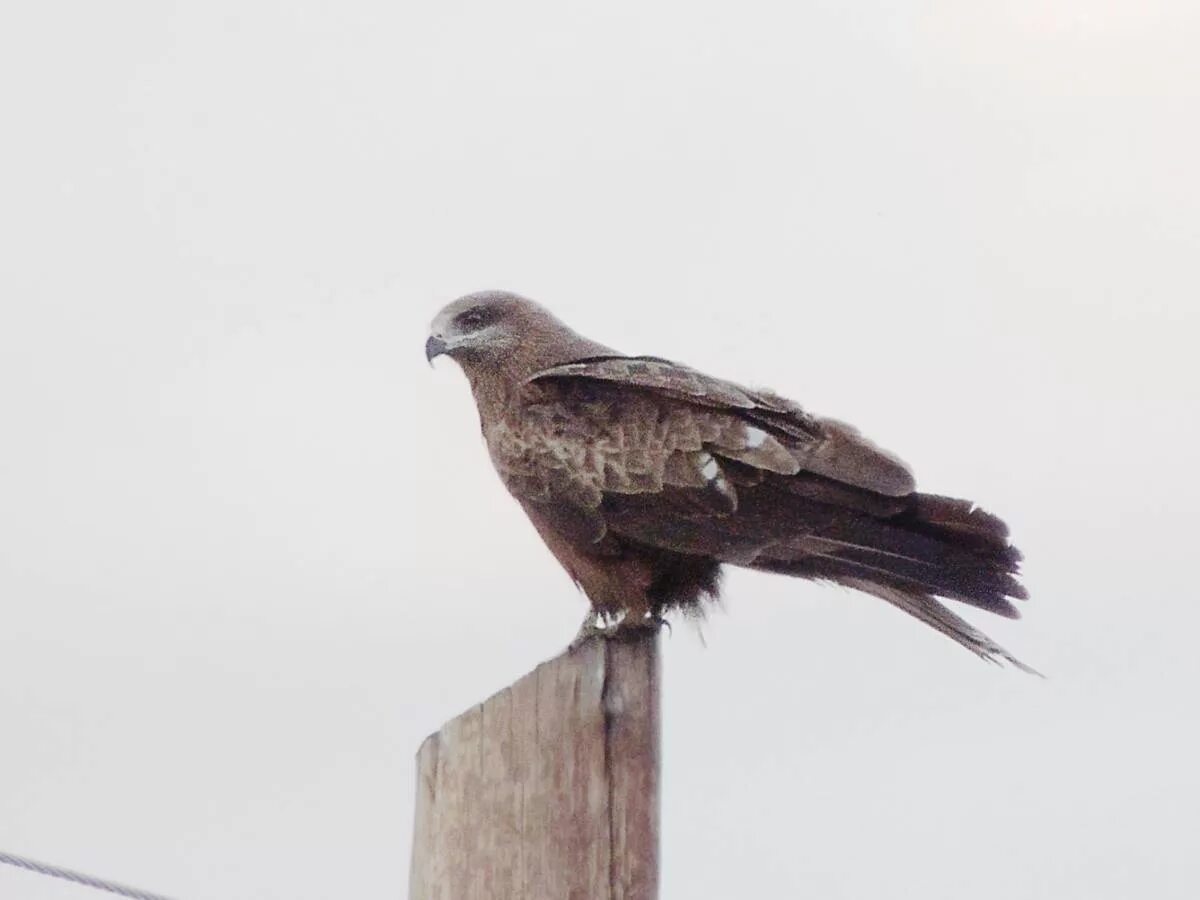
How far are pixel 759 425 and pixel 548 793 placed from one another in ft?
6.85

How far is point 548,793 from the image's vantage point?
3885mm

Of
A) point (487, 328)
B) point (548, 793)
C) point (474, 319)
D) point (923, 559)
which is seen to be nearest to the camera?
point (548, 793)

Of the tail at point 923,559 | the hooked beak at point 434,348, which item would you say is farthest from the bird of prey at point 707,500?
the hooked beak at point 434,348

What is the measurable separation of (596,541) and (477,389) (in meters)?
1.10

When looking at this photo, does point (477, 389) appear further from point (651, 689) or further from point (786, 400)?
point (651, 689)

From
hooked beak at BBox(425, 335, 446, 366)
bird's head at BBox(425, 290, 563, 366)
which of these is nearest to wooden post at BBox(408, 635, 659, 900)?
bird's head at BBox(425, 290, 563, 366)

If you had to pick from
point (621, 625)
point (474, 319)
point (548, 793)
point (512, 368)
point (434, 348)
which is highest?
point (474, 319)

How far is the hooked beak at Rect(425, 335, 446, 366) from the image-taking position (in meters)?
6.83

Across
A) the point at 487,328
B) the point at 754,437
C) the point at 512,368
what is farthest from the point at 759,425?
the point at 487,328

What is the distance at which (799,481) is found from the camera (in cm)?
548

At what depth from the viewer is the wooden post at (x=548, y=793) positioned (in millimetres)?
3828

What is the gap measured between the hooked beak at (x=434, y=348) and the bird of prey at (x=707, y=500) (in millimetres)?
597

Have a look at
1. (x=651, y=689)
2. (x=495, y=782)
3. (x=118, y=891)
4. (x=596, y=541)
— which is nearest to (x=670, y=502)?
(x=596, y=541)

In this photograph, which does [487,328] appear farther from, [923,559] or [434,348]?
[923,559]
